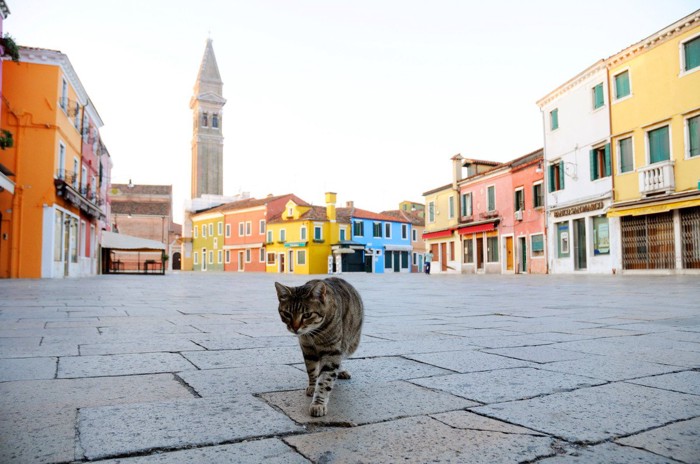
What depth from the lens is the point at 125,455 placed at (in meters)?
→ 1.73

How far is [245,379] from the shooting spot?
2.88 m

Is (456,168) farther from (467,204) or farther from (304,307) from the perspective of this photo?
(304,307)

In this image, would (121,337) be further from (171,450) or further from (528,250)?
(528,250)

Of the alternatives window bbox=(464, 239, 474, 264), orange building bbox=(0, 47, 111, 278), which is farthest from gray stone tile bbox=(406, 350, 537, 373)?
window bbox=(464, 239, 474, 264)

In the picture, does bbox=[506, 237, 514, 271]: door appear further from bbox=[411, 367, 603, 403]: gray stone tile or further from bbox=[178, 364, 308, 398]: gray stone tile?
bbox=[178, 364, 308, 398]: gray stone tile

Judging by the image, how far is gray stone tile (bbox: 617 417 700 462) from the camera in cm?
172

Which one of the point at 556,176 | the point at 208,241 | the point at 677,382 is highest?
the point at 556,176

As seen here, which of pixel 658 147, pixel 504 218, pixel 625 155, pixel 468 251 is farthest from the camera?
pixel 468 251

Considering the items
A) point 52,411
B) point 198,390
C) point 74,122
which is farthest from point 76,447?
point 74,122

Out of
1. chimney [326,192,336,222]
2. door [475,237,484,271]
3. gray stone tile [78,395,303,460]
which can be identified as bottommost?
gray stone tile [78,395,303,460]

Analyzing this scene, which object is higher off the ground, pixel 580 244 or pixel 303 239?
Answer: pixel 303 239

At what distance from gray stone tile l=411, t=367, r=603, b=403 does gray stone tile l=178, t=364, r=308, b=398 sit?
0.68 meters

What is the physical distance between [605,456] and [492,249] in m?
31.5

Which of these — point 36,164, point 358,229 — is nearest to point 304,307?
point 36,164
